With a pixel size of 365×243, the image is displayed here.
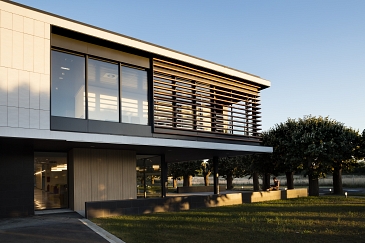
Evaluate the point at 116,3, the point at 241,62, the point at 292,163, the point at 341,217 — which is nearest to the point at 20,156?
the point at 116,3

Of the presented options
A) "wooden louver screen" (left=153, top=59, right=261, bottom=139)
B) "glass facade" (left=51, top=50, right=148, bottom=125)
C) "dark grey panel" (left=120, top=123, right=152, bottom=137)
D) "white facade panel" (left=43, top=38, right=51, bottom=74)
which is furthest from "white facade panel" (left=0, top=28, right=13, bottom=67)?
"wooden louver screen" (left=153, top=59, right=261, bottom=139)

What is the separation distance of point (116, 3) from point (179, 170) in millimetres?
26511

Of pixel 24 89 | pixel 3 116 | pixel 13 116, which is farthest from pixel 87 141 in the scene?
pixel 3 116

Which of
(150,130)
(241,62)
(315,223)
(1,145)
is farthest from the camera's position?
(241,62)

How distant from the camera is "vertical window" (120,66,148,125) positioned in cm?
1559

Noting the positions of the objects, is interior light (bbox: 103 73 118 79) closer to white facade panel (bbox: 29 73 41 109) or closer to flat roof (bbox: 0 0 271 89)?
flat roof (bbox: 0 0 271 89)

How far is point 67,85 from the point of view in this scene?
45.9ft

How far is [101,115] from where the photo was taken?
48.4 ft

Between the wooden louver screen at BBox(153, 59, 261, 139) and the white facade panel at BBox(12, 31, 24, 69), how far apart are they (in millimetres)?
5647

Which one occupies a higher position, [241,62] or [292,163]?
[241,62]

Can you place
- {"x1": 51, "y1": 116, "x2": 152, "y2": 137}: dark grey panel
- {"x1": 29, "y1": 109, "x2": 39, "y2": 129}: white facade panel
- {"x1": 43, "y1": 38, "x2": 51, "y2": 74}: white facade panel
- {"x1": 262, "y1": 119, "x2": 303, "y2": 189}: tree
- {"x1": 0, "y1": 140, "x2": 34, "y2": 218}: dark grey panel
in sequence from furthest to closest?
{"x1": 262, "y1": 119, "x2": 303, "y2": 189}: tree < {"x1": 0, "y1": 140, "x2": 34, "y2": 218}: dark grey panel < {"x1": 51, "y1": 116, "x2": 152, "y2": 137}: dark grey panel < {"x1": 43, "y1": 38, "x2": 51, "y2": 74}: white facade panel < {"x1": 29, "y1": 109, "x2": 39, "y2": 129}: white facade panel

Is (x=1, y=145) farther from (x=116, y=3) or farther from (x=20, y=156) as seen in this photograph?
(x=116, y=3)

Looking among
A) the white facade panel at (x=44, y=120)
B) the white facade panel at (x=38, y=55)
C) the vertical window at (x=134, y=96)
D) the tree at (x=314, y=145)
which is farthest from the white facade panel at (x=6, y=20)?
the tree at (x=314, y=145)

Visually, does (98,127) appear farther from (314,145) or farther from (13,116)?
(314,145)
